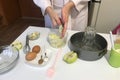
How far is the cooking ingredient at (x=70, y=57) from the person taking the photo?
2.70ft

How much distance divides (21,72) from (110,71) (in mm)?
425

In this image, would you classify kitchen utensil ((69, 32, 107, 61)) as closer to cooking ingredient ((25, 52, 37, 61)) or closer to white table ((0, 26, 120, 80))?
white table ((0, 26, 120, 80))

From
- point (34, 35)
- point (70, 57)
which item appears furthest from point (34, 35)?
point (70, 57)

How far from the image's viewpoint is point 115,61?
0.80 m

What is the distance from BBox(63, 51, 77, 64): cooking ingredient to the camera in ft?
2.70

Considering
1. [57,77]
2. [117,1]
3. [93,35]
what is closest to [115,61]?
[93,35]

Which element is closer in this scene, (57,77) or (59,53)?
(57,77)

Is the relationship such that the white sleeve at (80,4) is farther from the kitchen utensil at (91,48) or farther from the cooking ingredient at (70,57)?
the cooking ingredient at (70,57)

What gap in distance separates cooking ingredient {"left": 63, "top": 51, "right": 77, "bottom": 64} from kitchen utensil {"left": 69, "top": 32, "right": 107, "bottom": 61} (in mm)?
23

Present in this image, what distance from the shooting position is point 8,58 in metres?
0.83

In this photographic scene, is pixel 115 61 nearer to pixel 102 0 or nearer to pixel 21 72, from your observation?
pixel 21 72

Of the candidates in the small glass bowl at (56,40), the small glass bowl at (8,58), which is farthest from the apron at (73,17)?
the small glass bowl at (8,58)

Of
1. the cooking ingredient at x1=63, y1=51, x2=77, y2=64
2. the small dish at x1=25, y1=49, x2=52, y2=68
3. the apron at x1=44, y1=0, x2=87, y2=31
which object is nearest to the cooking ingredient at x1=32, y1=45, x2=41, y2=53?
the small dish at x1=25, y1=49, x2=52, y2=68

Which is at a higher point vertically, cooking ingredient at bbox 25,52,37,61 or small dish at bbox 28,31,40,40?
small dish at bbox 28,31,40,40
